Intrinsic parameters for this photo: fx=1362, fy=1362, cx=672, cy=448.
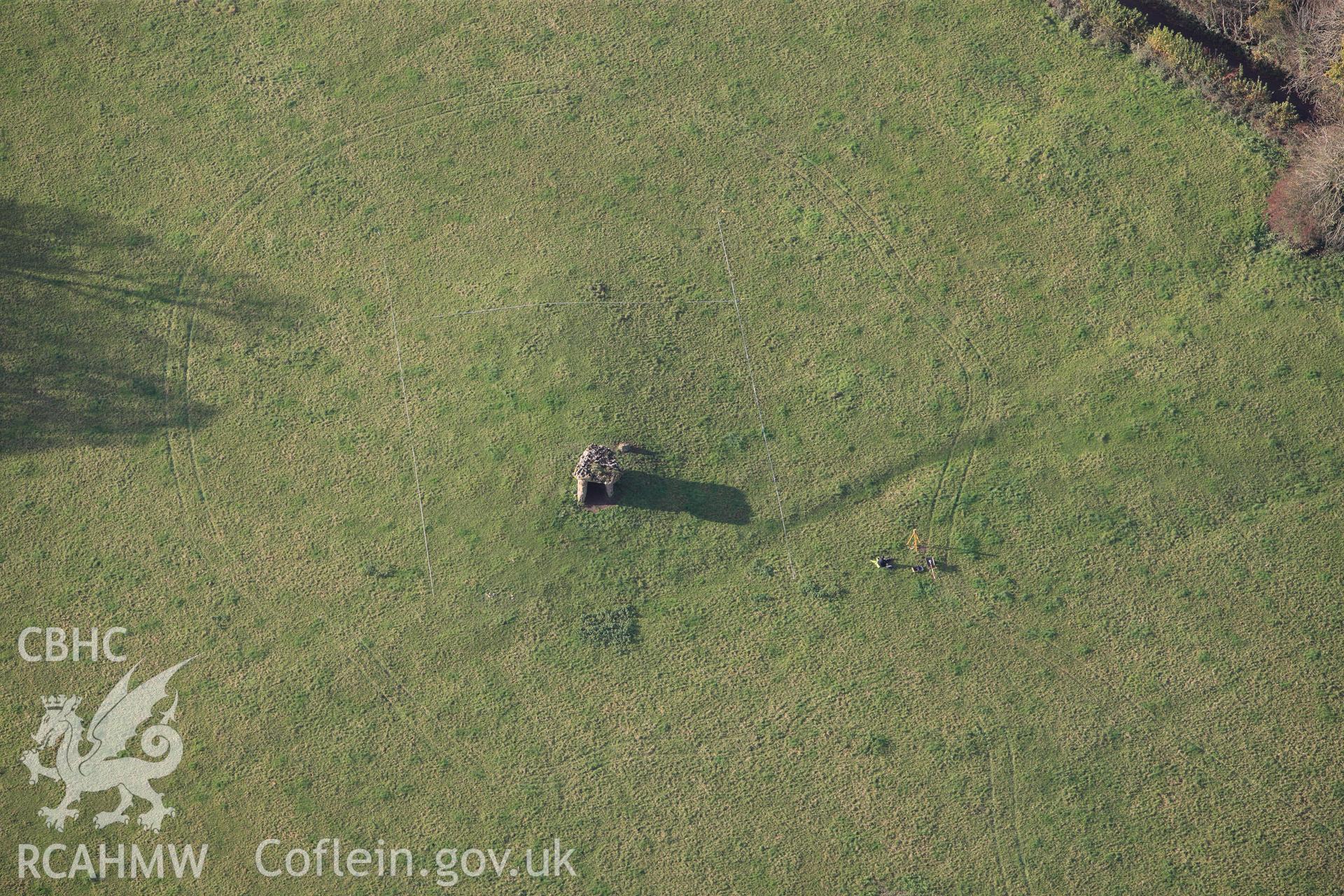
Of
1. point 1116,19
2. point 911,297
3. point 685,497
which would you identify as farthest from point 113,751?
point 1116,19

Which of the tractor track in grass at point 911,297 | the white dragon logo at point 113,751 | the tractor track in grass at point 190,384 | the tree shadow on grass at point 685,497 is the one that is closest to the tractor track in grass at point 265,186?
the tractor track in grass at point 190,384

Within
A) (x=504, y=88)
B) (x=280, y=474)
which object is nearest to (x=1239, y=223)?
(x=504, y=88)

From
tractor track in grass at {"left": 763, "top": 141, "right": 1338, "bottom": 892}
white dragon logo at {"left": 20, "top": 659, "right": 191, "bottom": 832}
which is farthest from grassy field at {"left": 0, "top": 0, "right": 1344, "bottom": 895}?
white dragon logo at {"left": 20, "top": 659, "right": 191, "bottom": 832}

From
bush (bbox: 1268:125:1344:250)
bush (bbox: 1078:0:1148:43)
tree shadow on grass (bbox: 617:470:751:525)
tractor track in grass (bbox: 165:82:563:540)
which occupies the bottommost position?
tree shadow on grass (bbox: 617:470:751:525)

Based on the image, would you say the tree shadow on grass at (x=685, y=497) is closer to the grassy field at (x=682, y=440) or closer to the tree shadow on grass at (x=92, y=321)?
the grassy field at (x=682, y=440)

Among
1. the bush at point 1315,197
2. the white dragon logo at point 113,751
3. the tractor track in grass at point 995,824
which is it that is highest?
the bush at point 1315,197

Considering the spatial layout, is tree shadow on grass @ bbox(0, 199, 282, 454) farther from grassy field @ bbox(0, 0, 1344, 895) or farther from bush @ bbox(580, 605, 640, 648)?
bush @ bbox(580, 605, 640, 648)
